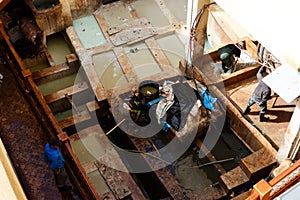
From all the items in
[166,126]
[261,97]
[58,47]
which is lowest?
[261,97]

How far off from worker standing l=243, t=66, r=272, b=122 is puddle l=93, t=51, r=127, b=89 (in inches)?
135

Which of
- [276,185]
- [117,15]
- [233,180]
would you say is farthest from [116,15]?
[276,185]

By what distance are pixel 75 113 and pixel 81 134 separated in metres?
0.74

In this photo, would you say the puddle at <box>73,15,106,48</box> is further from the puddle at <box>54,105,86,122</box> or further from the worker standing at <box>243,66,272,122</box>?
the worker standing at <box>243,66,272,122</box>

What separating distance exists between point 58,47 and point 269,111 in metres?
6.31

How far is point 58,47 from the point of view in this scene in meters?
13.6

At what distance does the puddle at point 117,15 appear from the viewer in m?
13.8

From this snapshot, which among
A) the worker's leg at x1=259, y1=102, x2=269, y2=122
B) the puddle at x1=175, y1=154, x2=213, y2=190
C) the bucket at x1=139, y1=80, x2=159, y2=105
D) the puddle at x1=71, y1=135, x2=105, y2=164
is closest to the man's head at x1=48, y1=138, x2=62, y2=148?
the puddle at x1=71, y1=135, x2=105, y2=164

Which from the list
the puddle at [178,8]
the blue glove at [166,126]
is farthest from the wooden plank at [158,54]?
the blue glove at [166,126]

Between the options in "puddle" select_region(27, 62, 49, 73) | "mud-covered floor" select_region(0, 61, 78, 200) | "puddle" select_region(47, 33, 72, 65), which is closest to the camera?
"mud-covered floor" select_region(0, 61, 78, 200)

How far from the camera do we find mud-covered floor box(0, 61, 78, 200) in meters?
9.41

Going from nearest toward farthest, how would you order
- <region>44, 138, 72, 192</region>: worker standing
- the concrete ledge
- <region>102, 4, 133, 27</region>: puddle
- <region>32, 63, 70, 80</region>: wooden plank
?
the concrete ledge
<region>44, 138, 72, 192</region>: worker standing
<region>32, 63, 70, 80</region>: wooden plank
<region>102, 4, 133, 27</region>: puddle

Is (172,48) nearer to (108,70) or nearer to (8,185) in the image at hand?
(108,70)

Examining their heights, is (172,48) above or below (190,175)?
above
